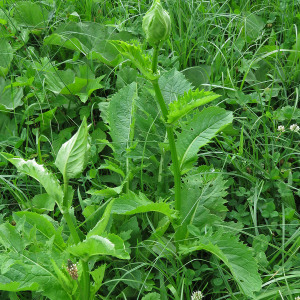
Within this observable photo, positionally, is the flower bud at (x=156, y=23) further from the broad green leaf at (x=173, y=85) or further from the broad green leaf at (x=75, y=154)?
the broad green leaf at (x=173, y=85)

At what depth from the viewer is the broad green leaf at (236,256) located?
1.55 metres

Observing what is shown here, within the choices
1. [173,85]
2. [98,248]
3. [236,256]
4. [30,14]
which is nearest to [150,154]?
[173,85]

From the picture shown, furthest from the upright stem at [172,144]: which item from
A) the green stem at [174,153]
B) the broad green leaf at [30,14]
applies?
the broad green leaf at [30,14]

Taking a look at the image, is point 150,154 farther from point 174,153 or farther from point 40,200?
point 40,200

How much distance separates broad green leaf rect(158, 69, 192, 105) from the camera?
7.15ft

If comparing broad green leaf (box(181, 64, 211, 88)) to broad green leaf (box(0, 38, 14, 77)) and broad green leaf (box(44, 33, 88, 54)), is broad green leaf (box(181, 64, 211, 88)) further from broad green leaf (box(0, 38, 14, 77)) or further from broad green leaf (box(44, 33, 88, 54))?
broad green leaf (box(0, 38, 14, 77))

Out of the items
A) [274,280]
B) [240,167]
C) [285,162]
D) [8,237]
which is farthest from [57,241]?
[285,162]

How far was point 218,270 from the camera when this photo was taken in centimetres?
180

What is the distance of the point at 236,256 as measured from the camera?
5.37 feet

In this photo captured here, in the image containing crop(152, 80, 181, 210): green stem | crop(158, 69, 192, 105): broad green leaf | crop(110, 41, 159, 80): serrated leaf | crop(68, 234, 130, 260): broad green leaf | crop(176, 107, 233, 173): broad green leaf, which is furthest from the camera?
crop(158, 69, 192, 105): broad green leaf

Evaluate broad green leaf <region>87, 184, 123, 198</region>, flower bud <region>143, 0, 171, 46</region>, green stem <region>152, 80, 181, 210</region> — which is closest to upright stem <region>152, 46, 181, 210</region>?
green stem <region>152, 80, 181, 210</region>

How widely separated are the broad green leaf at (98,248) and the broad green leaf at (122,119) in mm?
696

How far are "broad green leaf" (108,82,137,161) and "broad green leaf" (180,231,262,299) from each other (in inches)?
24.1

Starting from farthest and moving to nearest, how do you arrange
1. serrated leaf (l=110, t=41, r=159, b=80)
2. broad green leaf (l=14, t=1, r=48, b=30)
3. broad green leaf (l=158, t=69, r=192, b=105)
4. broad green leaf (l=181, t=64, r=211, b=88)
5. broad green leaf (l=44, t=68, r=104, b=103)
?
broad green leaf (l=14, t=1, r=48, b=30) < broad green leaf (l=181, t=64, r=211, b=88) < broad green leaf (l=44, t=68, r=104, b=103) < broad green leaf (l=158, t=69, r=192, b=105) < serrated leaf (l=110, t=41, r=159, b=80)
